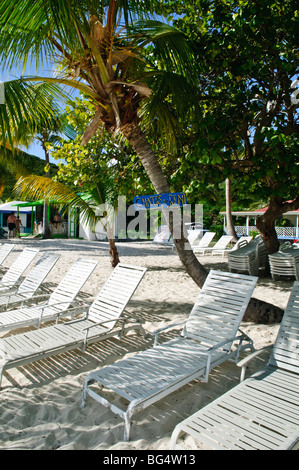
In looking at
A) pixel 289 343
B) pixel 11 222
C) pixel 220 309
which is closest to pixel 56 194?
pixel 220 309

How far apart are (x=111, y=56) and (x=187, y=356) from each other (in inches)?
166

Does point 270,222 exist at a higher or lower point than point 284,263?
higher

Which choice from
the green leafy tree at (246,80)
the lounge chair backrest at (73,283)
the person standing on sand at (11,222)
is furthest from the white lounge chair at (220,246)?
the person standing on sand at (11,222)

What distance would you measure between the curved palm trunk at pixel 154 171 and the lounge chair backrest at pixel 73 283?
5.28 feet

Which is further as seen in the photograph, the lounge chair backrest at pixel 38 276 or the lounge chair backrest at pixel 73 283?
the lounge chair backrest at pixel 38 276

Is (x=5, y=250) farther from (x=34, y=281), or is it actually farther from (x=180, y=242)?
(x=180, y=242)

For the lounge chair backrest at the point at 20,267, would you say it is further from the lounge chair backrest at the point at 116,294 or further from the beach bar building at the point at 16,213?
the beach bar building at the point at 16,213

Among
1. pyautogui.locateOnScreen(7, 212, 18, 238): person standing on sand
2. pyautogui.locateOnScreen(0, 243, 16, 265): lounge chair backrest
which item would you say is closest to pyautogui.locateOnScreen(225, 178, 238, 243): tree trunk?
pyautogui.locateOnScreen(0, 243, 16, 265): lounge chair backrest

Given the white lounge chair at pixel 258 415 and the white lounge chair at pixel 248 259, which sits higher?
the white lounge chair at pixel 248 259

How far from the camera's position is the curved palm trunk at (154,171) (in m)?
5.40

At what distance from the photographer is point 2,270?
32.9 ft

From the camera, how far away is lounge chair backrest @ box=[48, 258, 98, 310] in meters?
5.47

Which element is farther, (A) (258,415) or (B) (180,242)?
(B) (180,242)

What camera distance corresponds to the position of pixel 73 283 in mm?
5641
